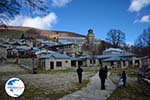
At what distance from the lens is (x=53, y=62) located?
229 feet

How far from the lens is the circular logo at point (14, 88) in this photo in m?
7.54

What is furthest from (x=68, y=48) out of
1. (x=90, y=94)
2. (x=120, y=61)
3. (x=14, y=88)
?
(x=14, y=88)

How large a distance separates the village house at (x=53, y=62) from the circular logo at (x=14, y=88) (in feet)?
199

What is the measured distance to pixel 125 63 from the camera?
254 feet

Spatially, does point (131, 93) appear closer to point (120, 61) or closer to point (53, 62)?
point (53, 62)

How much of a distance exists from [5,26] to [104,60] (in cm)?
6402

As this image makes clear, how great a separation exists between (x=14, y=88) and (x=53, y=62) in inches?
2451

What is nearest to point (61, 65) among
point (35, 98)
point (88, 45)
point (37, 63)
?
point (37, 63)

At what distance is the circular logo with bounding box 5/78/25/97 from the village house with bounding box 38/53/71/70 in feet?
199

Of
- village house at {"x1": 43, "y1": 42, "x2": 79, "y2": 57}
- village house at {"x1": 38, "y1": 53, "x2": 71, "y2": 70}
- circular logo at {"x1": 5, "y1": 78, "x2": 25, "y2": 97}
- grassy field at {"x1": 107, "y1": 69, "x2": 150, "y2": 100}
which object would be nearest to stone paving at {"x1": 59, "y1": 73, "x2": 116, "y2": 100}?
grassy field at {"x1": 107, "y1": 69, "x2": 150, "y2": 100}

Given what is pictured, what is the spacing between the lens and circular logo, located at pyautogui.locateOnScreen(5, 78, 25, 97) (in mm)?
7539

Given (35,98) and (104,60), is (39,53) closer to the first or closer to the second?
(104,60)

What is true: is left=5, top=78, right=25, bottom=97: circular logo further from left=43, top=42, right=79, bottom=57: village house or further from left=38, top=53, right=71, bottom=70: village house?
left=43, top=42, right=79, bottom=57: village house

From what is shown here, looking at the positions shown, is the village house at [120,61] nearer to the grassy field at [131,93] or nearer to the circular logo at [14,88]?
the grassy field at [131,93]
